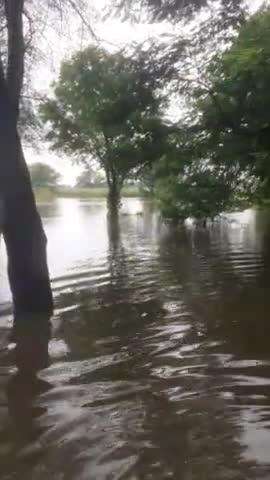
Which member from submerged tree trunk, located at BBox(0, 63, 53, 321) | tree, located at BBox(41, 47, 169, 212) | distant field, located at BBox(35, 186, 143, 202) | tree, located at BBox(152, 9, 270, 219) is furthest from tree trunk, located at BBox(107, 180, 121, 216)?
distant field, located at BBox(35, 186, 143, 202)

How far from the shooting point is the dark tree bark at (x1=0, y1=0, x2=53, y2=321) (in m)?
6.82

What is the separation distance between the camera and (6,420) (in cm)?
397

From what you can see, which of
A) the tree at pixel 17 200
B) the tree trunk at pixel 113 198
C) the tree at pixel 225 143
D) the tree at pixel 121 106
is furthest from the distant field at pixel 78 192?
the tree at pixel 17 200

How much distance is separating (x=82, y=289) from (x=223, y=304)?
2.96 meters

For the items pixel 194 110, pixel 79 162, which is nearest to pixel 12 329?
pixel 194 110

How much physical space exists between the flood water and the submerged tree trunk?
0.39 metres

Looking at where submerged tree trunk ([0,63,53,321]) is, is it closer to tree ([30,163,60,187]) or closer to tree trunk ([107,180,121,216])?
Answer: tree trunk ([107,180,121,216])

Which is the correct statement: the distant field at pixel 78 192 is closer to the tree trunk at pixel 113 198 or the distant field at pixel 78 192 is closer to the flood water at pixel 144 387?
the tree trunk at pixel 113 198

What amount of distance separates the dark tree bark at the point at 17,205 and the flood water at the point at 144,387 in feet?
1.52

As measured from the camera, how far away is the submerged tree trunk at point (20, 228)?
22.3 feet

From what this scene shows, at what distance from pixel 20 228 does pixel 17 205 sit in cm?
33

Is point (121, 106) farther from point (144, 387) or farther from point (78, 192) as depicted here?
point (78, 192)

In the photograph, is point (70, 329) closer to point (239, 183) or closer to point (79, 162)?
point (239, 183)

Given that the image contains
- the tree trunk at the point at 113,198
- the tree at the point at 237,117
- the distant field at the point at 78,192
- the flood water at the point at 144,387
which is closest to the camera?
the flood water at the point at 144,387
